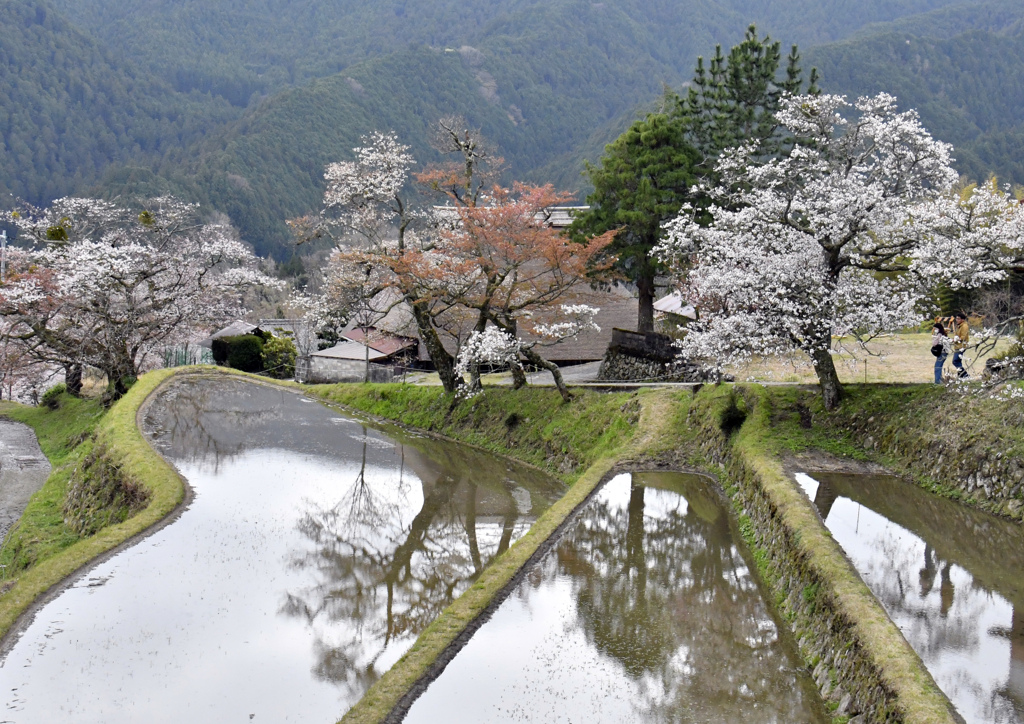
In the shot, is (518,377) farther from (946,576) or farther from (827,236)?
(946,576)

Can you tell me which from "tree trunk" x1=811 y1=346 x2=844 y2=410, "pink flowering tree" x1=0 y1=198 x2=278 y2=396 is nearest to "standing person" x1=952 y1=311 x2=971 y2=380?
"tree trunk" x1=811 y1=346 x2=844 y2=410

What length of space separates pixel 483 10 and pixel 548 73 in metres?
55.2

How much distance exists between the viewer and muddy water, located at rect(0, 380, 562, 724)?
26.1 ft

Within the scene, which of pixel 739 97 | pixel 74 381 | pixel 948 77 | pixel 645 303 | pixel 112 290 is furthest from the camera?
pixel 948 77

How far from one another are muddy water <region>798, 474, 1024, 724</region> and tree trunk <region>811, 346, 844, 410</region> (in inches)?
107

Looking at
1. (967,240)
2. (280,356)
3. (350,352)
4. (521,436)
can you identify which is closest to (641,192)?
(521,436)

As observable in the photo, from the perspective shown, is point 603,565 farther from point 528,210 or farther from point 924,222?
point 528,210

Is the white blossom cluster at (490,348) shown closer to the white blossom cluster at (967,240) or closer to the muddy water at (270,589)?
the muddy water at (270,589)

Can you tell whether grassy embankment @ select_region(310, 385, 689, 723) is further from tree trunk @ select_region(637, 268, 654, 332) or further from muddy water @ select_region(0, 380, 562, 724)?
tree trunk @ select_region(637, 268, 654, 332)

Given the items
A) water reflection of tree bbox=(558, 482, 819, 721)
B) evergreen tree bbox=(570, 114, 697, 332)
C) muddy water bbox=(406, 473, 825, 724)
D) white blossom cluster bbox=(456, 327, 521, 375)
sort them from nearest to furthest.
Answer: muddy water bbox=(406, 473, 825, 724) → water reflection of tree bbox=(558, 482, 819, 721) → white blossom cluster bbox=(456, 327, 521, 375) → evergreen tree bbox=(570, 114, 697, 332)

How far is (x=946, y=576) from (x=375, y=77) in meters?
122

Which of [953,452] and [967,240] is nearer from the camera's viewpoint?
[967,240]

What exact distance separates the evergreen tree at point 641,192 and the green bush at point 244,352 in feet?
71.7

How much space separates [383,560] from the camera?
12.1 metres
